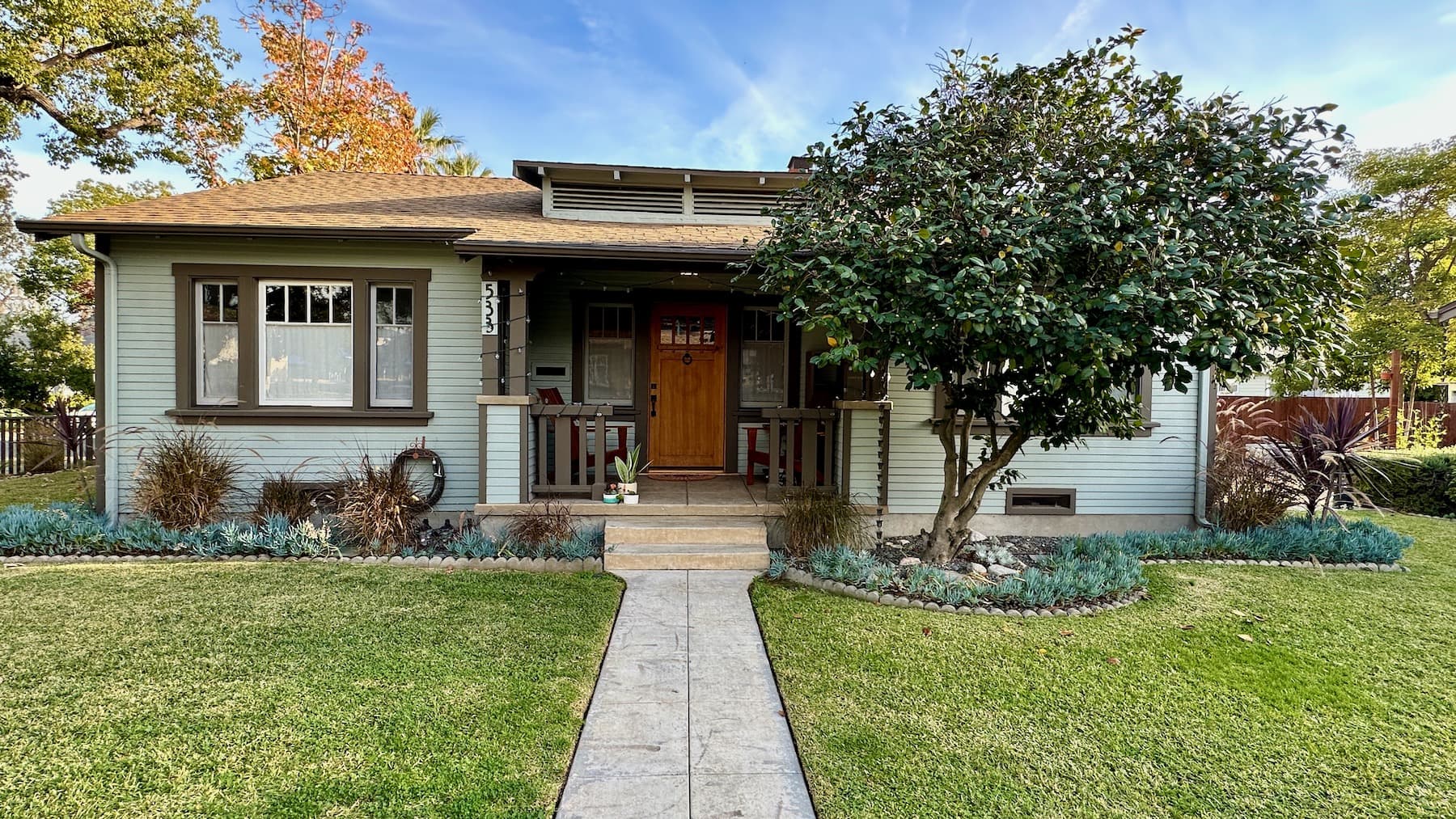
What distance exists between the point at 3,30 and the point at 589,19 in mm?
10517

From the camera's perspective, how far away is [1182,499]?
6.61 metres

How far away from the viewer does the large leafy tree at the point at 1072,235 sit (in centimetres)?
376

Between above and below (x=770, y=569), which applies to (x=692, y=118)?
above

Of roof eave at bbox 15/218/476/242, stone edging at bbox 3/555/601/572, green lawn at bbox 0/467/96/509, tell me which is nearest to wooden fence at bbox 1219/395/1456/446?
stone edging at bbox 3/555/601/572

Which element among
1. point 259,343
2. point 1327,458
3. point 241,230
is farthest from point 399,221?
point 1327,458

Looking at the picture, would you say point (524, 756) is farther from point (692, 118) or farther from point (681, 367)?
point (692, 118)

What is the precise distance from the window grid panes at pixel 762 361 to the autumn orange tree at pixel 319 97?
1433 cm

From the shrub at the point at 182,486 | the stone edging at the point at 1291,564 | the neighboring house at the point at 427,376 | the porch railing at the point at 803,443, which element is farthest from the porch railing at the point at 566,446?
the stone edging at the point at 1291,564

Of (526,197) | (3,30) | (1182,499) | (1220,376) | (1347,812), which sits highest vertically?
(3,30)

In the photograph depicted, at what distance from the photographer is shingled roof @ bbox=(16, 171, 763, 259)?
18.4ft

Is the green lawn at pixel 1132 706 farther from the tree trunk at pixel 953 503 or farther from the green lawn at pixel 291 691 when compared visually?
the green lawn at pixel 291 691

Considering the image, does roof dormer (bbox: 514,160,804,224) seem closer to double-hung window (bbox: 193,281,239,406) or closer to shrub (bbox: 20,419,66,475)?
double-hung window (bbox: 193,281,239,406)

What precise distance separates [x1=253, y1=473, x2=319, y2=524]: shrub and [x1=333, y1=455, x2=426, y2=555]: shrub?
481 millimetres

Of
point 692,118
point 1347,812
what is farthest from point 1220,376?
point 692,118
